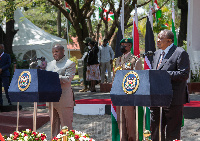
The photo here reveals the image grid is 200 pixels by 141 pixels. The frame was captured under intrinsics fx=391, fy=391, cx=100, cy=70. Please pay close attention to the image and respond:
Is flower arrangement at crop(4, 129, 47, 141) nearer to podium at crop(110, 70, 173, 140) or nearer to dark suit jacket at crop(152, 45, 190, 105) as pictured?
podium at crop(110, 70, 173, 140)

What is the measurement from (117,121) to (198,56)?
30.2ft

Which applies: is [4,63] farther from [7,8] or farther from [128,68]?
[7,8]

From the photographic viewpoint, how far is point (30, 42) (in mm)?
26031

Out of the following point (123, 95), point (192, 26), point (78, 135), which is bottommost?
point (78, 135)

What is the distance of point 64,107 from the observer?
6324mm

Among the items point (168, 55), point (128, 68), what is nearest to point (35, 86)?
point (128, 68)

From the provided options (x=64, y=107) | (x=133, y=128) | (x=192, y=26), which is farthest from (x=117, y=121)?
(x=192, y=26)

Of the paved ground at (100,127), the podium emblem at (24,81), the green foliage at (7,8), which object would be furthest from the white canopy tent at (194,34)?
the podium emblem at (24,81)

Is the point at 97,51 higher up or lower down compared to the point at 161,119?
higher up

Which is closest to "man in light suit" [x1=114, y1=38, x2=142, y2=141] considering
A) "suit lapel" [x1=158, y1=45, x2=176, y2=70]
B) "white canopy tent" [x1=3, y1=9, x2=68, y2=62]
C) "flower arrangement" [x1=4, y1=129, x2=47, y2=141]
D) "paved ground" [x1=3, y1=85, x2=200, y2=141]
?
"suit lapel" [x1=158, y1=45, x2=176, y2=70]

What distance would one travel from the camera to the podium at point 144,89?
4.57 meters

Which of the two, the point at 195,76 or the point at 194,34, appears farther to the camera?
the point at 194,34

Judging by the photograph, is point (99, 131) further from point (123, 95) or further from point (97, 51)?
point (97, 51)

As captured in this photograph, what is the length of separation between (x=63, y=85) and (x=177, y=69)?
190 centimetres
